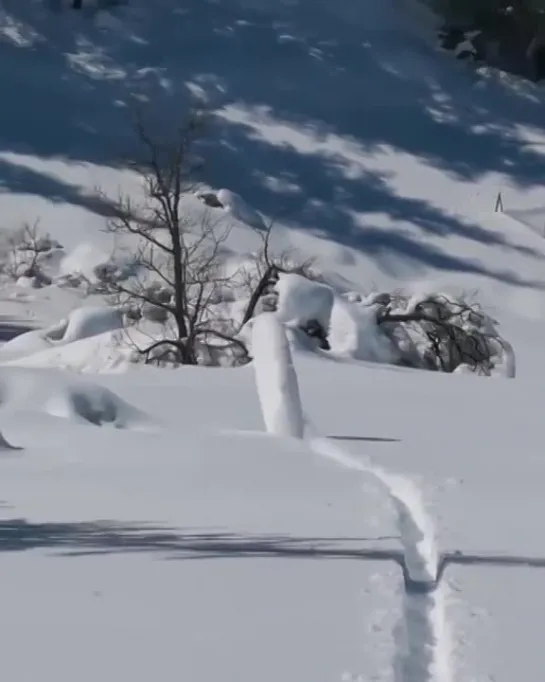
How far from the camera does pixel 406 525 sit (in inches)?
348

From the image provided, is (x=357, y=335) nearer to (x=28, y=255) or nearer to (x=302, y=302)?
(x=302, y=302)

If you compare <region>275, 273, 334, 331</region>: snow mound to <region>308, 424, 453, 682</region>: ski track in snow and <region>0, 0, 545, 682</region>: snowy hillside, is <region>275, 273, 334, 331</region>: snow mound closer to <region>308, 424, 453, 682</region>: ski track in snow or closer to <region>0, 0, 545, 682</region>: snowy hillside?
<region>0, 0, 545, 682</region>: snowy hillside

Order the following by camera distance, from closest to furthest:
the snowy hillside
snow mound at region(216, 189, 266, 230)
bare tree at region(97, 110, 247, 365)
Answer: the snowy hillside, bare tree at region(97, 110, 247, 365), snow mound at region(216, 189, 266, 230)

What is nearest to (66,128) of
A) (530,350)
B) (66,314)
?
(66,314)

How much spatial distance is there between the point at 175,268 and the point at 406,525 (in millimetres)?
16415

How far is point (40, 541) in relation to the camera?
7.31m

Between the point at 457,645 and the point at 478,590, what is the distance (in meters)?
1.17

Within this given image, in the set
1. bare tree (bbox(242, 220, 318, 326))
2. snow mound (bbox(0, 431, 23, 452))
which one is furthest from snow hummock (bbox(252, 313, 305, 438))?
bare tree (bbox(242, 220, 318, 326))

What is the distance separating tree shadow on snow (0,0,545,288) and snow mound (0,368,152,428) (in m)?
20.6

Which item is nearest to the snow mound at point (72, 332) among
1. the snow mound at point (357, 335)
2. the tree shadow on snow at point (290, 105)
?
the snow mound at point (357, 335)

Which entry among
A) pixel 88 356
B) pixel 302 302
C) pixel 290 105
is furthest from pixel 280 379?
A: pixel 290 105

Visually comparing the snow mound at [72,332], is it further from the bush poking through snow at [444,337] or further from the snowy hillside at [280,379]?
the bush poking through snow at [444,337]

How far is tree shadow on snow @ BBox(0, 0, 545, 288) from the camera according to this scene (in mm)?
38656

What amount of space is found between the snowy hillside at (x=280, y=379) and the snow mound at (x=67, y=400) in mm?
44
